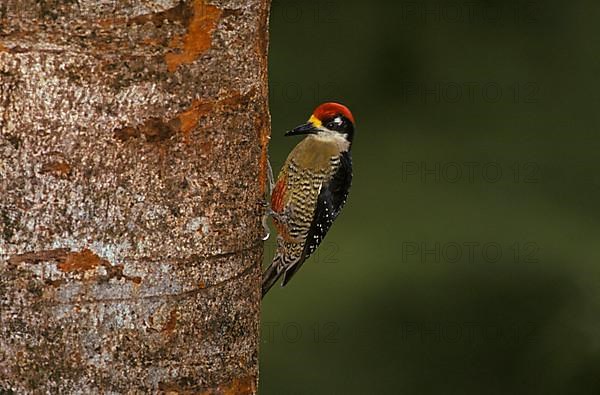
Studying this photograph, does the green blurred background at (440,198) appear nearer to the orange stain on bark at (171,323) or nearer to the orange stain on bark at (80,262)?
the orange stain on bark at (171,323)

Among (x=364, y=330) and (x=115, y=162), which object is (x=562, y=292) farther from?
(x=115, y=162)

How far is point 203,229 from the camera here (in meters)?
1.87

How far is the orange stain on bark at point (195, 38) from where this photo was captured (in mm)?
1775

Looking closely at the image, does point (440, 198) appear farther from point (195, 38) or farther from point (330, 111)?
point (195, 38)

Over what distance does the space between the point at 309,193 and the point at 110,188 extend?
74.8 inches

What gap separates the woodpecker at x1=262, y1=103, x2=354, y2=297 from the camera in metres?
3.59

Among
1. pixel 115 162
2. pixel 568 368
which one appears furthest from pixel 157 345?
pixel 568 368

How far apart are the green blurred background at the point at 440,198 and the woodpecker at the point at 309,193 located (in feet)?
5.39

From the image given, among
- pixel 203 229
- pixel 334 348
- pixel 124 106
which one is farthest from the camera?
pixel 334 348

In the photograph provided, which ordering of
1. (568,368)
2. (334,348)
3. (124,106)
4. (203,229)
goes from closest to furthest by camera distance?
(124,106)
(203,229)
(568,368)
(334,348)

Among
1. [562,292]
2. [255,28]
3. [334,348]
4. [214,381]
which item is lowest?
[334,348]

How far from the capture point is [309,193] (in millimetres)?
3613

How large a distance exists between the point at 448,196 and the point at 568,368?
1.10m

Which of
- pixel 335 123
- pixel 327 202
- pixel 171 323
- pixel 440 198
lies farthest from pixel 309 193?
pixel 440 198
